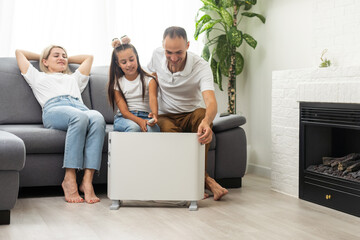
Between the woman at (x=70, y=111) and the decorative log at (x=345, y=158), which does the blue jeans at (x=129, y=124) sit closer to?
the woman at (x=70, y=111)

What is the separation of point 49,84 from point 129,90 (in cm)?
62

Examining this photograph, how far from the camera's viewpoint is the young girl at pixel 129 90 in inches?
114

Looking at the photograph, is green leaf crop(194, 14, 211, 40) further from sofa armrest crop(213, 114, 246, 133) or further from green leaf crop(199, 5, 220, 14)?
sofa armrest crop(213, 114, 246, 133)

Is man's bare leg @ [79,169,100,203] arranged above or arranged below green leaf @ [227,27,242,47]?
below

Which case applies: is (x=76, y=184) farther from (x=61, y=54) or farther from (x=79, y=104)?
(x=61, y=54)

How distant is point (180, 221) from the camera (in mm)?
2371

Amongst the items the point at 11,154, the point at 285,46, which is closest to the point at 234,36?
the point at 285,46

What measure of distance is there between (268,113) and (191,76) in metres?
1.36

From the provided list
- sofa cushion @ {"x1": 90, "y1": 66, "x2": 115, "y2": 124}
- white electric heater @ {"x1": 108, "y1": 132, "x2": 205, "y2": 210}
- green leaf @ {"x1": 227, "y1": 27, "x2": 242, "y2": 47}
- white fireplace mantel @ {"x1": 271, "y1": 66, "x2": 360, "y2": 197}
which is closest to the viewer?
white electric heater @ {"x1": 108, "y1": 132, "x2": 205, "y2": 210}

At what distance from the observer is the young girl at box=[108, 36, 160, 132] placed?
2906 mm

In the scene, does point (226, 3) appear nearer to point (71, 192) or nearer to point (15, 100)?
point (15, 100)

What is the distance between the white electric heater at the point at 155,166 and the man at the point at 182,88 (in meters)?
0.13

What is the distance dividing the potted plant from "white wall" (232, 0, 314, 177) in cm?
11

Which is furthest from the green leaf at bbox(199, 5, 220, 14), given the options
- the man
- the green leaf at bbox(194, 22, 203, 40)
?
the man
